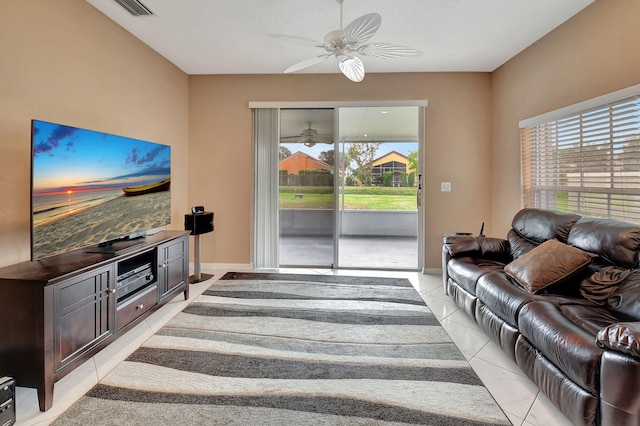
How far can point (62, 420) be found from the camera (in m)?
1.59

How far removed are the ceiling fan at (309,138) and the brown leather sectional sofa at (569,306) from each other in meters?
2.46

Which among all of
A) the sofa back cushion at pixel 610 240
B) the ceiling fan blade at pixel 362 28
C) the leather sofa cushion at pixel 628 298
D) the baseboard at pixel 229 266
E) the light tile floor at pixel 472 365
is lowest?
the light tile floor at pixel 472 365

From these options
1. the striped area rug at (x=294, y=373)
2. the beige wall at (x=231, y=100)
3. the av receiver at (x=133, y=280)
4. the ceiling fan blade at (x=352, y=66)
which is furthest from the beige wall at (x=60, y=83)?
the ceiling fan blade at (x=352, y=66)

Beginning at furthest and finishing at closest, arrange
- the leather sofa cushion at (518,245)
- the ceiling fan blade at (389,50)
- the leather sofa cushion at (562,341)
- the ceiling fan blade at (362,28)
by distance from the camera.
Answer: the leather sofa cushion at (518,245)
the ceiling fan blade at (389,50)
the ceiling fan blade at (362,28)
the leather sofa cushion at (562,341)

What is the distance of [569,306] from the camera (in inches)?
77.4

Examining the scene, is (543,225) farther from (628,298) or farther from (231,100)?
(231,100)

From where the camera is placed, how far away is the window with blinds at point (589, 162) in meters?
2.43

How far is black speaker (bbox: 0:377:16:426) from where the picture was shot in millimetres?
1508

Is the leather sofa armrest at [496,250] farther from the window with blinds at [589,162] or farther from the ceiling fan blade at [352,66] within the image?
the ceiling fan blade at [352,66]

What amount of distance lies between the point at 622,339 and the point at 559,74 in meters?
2.87

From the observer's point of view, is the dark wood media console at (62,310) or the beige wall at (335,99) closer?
the dark wood media console at (62,310)

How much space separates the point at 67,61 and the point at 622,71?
173 inches

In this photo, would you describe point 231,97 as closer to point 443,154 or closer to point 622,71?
point 443,154

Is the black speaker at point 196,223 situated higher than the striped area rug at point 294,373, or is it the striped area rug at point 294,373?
the black speaker at point 196,223
